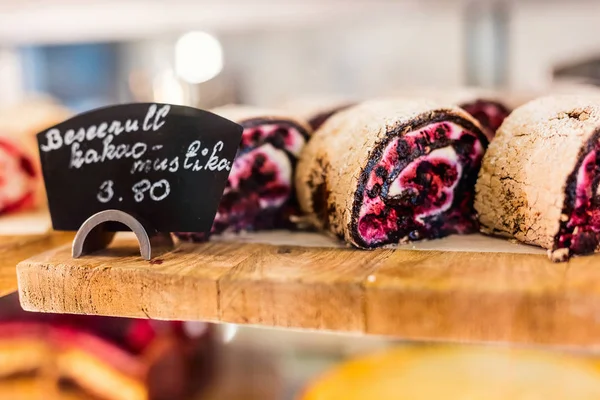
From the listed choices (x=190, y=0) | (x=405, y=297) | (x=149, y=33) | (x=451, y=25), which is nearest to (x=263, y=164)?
(x=405, y=297)

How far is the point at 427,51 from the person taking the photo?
4.68 m

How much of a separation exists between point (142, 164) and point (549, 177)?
2.90 ft

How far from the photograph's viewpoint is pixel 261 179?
1688 millimetres

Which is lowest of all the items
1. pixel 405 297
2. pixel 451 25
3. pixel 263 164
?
pixel 405 297

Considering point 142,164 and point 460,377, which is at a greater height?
point 142,164

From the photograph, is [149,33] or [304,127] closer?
[304,127]

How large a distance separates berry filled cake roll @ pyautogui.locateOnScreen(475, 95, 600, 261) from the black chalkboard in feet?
2.00

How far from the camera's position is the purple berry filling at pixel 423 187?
1.39 meters

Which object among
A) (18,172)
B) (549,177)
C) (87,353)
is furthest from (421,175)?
(18,172)

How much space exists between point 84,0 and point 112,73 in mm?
1043

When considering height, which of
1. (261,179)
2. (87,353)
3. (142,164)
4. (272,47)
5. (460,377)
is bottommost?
(460,377)

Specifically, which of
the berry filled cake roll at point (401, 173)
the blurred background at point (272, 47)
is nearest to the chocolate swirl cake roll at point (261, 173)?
the berry filled cake roll at point (401, 173)

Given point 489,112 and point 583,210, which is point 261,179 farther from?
point 583,210

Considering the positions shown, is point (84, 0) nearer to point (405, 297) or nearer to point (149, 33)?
point (149, 33)
